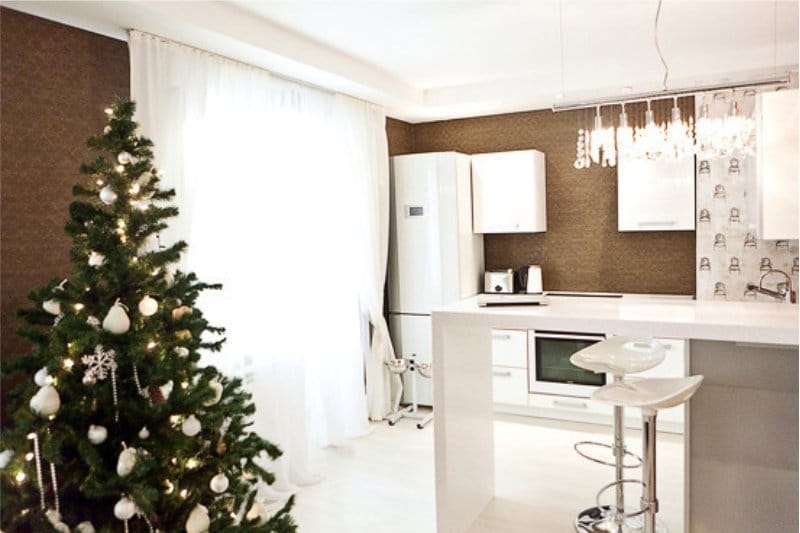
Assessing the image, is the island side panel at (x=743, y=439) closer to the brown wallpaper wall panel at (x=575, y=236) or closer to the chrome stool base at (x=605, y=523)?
the chrome stool base at (x=605, y=523)

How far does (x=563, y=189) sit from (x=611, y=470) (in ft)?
7.95

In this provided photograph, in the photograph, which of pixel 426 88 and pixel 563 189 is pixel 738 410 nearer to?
pixel 563 189

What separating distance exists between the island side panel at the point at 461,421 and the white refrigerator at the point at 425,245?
167cm

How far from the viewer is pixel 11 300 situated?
2.59 m

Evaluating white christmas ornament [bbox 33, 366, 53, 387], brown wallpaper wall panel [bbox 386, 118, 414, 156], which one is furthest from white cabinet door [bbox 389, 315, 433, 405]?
white christmas ornament [bbox 33, 366, 53, 387]

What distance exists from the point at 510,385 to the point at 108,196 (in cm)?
374

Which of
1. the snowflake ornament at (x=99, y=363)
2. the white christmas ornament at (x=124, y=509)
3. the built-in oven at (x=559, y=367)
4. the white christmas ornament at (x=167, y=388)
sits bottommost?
the built-in oven at (x=559, y=367)

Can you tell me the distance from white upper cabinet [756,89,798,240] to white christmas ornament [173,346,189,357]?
3647 mm

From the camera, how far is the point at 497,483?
3801 mm

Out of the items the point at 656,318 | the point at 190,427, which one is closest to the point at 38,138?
the point at 190,427

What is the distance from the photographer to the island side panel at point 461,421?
3.01 meters

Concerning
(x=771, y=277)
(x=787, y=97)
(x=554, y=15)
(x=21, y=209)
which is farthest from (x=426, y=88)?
(x=21, y=209)

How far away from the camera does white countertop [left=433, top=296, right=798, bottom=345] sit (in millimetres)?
2428

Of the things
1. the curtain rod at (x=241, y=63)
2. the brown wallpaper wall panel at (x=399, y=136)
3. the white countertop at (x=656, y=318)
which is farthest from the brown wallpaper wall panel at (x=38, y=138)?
the brown wallpaper wall panel at (x=399, y=136)
